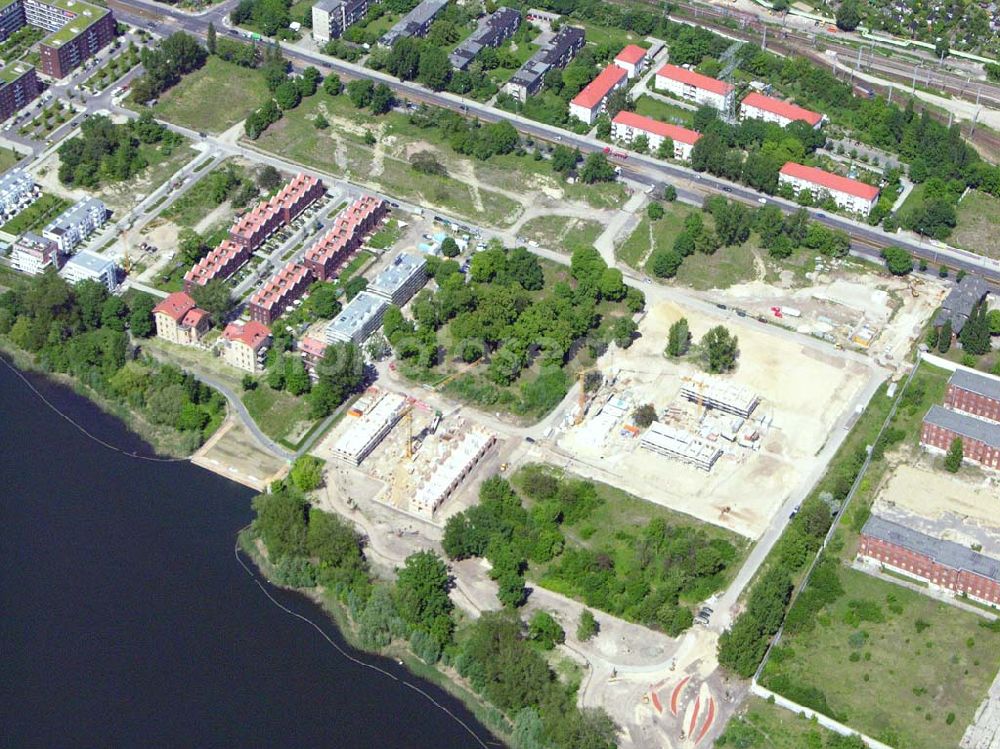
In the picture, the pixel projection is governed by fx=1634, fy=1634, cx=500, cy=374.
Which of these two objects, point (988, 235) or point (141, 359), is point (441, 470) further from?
point (988, 235)

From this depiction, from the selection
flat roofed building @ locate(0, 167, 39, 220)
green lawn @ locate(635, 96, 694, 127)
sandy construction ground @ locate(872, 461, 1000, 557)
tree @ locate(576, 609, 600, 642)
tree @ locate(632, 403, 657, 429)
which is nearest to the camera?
tree @ locate(576, 609, 600, 642)

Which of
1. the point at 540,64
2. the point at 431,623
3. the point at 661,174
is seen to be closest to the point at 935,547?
the point at 431,623

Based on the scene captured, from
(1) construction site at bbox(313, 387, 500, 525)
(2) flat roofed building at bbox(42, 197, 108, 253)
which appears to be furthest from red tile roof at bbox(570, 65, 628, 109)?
(2) flat roofed building at bbox(42, 197, 108, 253)

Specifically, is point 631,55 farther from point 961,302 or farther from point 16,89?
point 16,89

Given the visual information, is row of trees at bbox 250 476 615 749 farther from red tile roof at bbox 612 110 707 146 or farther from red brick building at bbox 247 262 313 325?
red tile roof at bbox 612 110 707 146

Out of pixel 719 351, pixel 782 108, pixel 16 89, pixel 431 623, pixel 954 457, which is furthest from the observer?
pixel 782 108
